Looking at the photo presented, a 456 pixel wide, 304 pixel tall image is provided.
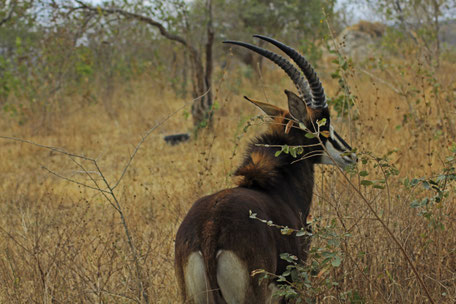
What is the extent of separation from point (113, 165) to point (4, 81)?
4842 millimetres

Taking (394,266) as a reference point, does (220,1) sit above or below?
above

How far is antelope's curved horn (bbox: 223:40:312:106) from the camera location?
3594mm

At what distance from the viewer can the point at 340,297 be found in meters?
2.82

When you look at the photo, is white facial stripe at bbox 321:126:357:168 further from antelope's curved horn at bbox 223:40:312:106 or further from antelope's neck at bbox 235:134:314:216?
antelope's curved horn at bbox 223:40:312:106

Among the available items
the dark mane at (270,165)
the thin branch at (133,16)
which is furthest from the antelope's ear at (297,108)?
the thin branch at (133,16)

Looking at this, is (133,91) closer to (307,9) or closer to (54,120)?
(54,120)

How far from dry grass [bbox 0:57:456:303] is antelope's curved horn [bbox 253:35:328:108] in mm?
293

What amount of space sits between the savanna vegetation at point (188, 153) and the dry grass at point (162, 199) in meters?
0.03

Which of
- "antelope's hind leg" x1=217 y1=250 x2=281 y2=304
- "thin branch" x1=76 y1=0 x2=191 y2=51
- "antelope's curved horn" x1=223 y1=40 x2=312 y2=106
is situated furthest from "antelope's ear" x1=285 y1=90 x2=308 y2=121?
"thin branch" x1=76 y1=0 x2=191 y2=51

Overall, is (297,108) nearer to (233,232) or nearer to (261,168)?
(261,168)

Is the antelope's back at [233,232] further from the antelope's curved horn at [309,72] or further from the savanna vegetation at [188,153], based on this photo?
the antelope's curved horn at [309,72]

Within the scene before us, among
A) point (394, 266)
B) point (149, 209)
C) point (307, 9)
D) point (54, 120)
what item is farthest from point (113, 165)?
point (307, 9)

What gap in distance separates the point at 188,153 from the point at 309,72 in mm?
4892

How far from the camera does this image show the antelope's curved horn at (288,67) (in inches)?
141
